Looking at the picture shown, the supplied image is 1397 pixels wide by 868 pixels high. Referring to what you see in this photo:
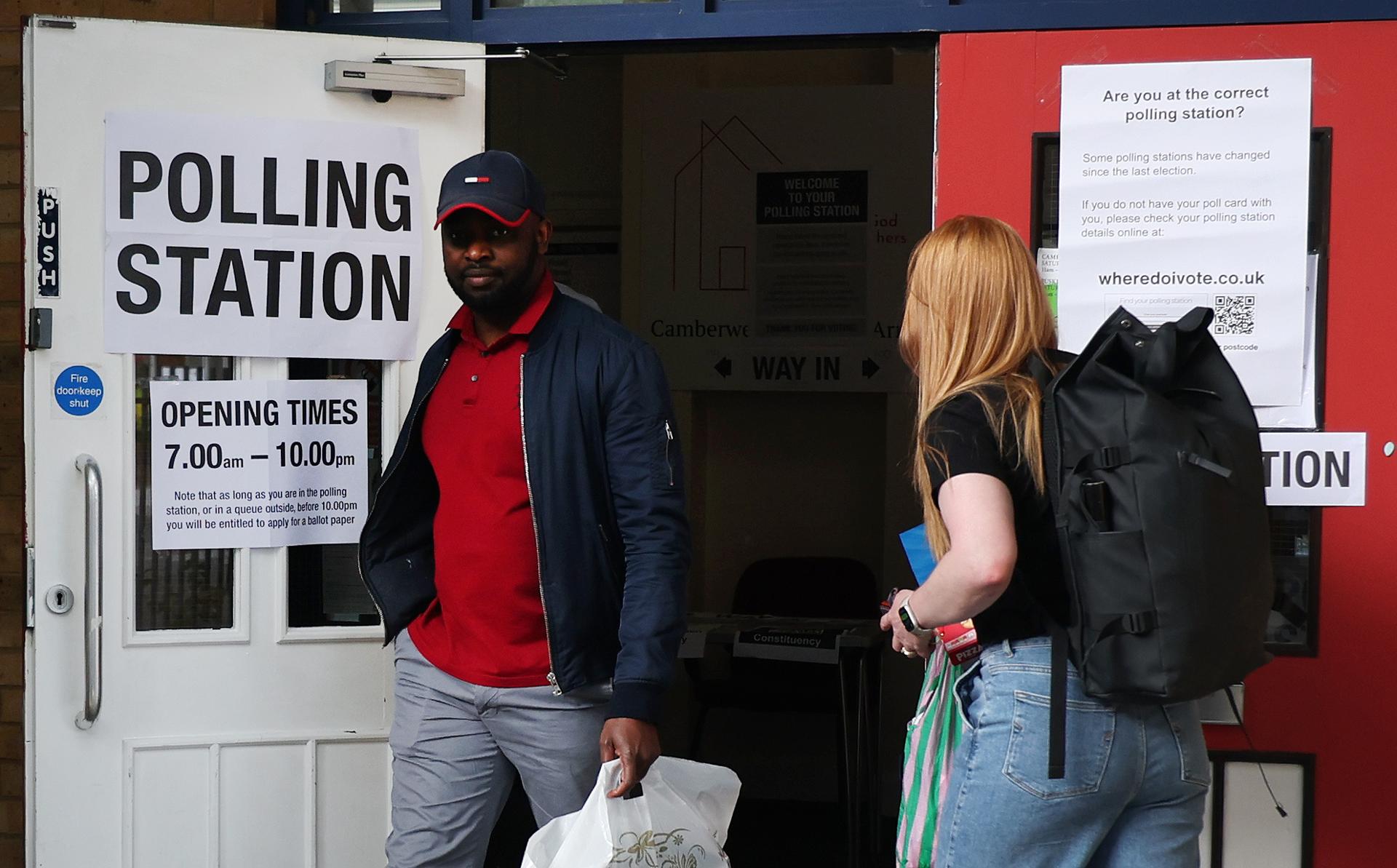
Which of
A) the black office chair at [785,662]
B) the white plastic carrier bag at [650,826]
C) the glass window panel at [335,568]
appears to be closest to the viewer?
the white plastic carrier bag at [650,826]

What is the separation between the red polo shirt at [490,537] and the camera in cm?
250

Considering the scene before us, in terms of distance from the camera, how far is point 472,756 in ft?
8.41

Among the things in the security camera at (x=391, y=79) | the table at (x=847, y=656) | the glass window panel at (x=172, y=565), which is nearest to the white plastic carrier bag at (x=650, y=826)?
the glass window panel at (x=172, y=565)

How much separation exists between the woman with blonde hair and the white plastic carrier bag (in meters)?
0.51

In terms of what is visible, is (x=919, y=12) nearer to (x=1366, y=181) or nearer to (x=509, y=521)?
(x=1366, y=181)

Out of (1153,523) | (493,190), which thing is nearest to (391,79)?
(493,190)

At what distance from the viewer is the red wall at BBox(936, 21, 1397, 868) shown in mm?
2820

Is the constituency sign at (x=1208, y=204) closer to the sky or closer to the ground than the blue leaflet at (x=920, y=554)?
closer to the sky

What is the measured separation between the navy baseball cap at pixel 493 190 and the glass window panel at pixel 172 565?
820mm

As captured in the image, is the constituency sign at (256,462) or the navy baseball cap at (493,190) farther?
the constituency sign at (256,462)

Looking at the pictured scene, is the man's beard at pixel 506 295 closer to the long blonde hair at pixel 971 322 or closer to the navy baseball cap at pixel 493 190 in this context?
the navy baseball cap at pixel 493 190

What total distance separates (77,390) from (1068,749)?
2.17 m

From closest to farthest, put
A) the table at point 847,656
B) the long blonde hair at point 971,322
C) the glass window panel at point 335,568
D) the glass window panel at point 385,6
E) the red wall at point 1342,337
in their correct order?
1. the long blonde hair at point 971,322
2. the red wall at point 1342,337
3. the glass window panel at point 335,568
4. the glass window panel at point 385,6
5. the table at point 847,656

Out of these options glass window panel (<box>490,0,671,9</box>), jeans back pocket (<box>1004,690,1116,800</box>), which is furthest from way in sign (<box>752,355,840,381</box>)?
jeans back pocket (<box>1004,690,1116,800</box>)
